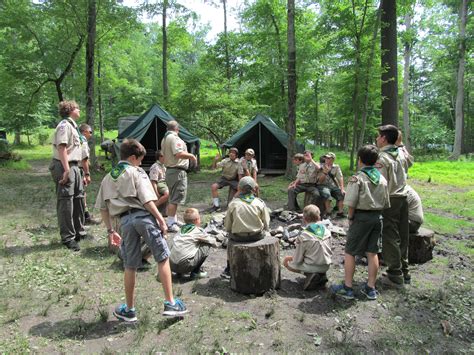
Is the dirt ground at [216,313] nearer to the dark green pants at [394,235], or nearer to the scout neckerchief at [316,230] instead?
the dark green pants at [394,235]

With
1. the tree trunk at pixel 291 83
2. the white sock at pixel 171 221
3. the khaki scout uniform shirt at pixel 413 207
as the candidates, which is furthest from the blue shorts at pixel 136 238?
the tree trunk at pixel 291 83

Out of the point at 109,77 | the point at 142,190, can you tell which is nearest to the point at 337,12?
the point at 142,190

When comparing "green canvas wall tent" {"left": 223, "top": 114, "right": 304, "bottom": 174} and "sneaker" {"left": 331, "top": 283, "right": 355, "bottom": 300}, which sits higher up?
"green canvas wall tent" {"left": 223, "top": 114, "right": 304, "bottom": 174}

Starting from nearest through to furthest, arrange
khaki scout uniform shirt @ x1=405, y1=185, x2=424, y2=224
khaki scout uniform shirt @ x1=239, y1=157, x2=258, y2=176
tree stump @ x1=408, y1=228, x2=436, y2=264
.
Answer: khaki scout uniform shirt @ x1=405, y1=185, x2=424, y2=224 < tree stump @ x1=408, y1=228, x2=436, y2=264 < khaki scout uniform shirt @ x1=239, y1=157, x2=258, y2=176

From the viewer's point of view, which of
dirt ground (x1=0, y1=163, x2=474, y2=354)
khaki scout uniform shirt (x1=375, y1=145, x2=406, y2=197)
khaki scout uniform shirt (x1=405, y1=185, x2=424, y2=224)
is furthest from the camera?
khaki scout uniform shirt (x1=405, y1=185, x2=424, y2=224)

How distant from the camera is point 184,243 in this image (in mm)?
4324

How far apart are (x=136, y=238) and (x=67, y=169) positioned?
2.26 metres

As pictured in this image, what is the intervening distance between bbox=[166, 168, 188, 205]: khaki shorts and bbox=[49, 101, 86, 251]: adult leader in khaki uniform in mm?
1442

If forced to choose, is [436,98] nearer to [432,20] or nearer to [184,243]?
[432,20]

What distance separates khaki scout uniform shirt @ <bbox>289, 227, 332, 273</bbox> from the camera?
13.3ft

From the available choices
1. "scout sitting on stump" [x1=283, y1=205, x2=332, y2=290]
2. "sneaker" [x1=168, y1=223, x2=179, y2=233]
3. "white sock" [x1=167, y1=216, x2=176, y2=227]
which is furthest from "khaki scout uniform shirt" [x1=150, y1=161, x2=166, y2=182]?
"scout sitting on stump" [x1=283, y1=205, x2=332, y2=290]

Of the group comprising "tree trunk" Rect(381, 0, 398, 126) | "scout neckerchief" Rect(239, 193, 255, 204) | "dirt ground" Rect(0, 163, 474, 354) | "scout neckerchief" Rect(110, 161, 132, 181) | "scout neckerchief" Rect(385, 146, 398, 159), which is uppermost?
"tree trunk" Rect(381, 0, 398, 126)

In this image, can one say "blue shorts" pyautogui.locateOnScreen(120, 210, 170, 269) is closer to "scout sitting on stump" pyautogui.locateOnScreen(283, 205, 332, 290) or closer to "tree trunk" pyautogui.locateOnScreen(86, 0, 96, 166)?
"scout sitting on stump" pyautogui.locateOnScreen(283, 205, 332, 290)

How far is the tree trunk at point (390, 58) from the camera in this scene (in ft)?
33.1
